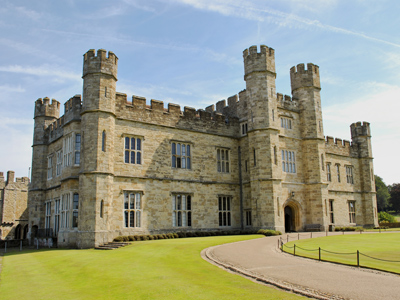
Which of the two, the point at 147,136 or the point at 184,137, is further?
the point at 184,137

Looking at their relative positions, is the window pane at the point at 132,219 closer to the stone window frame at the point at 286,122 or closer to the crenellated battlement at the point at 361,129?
the stone window frame at the point at 286,122

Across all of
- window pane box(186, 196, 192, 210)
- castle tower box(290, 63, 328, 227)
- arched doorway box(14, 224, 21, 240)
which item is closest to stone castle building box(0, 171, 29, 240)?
arched doorway box(14, 224, 21, 240)

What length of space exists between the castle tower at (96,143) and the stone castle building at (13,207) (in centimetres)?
2748

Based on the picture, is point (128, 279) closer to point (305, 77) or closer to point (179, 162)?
point (179, 162)

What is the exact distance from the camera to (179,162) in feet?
87.3

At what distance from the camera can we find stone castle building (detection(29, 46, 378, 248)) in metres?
22.6

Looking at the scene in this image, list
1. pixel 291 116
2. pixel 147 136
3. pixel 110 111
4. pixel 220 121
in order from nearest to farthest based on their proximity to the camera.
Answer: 1. pixel 110 111
2. pixel 147 136
3. pixel 220 121
4. pixel 291 116

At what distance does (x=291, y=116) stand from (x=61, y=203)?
20.5 metres

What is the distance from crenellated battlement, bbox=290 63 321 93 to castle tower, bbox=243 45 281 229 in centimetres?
463

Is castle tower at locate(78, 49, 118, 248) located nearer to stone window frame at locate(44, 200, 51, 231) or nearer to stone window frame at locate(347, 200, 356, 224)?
stone window frame at locate(44, 200, 51, 231)

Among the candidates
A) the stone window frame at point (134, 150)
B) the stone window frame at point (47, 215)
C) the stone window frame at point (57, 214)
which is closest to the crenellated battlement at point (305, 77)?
the stone window frame at point (134, 150)

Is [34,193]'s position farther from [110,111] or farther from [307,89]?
[307,89]

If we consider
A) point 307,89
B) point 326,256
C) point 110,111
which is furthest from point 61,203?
point 307,89

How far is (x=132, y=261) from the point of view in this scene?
14594 mm
